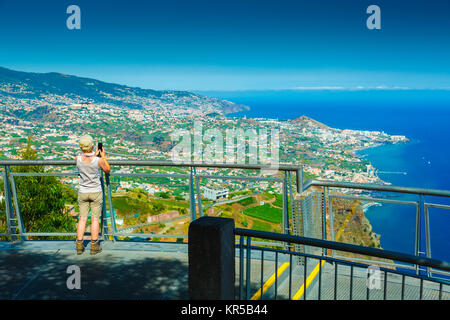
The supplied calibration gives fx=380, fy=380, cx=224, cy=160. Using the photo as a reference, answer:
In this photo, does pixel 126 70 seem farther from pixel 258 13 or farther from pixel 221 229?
pixel 221 229

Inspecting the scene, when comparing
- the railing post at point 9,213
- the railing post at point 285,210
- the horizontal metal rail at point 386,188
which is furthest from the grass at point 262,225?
the railing post at point 9,213

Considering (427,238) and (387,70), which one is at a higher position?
(387,70)

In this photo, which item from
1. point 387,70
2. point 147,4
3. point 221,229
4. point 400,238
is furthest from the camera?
point 387,70

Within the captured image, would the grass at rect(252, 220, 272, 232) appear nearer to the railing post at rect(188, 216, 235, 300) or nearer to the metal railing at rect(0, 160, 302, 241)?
the metal railing at rect(0, 160, 302, 241)

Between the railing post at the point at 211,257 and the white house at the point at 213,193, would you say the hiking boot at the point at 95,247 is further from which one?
the railing post at the point at 211,257

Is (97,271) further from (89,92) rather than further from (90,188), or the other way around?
(89,92)

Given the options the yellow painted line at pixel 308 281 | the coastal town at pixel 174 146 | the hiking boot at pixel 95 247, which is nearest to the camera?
the yellow painted line at pixel 308 281

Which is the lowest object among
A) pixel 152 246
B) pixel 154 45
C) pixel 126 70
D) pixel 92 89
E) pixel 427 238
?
pixel 152 246

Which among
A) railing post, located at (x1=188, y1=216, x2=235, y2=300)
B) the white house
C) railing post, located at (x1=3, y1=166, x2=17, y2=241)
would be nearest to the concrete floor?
railing post, located at (x1=3, y1=166, x2=17, y2=241)
